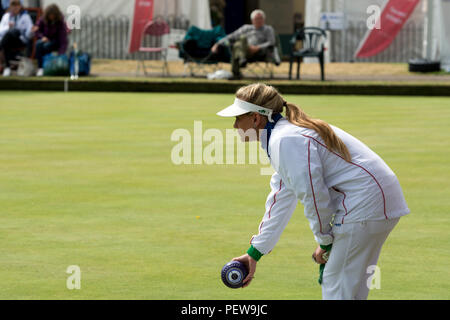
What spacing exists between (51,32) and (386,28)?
324 inches

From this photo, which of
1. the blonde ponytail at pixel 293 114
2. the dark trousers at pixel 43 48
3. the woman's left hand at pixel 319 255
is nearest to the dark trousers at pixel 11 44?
the dark trousers at pixel 43 48

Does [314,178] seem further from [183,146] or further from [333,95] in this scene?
[333,95]

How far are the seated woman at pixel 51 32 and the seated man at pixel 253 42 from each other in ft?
9.90

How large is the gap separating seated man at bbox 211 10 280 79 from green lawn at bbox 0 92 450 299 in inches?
181

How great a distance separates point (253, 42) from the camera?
59.6 ft

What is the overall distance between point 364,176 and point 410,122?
9.51 m

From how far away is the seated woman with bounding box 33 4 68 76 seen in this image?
18.7 metres

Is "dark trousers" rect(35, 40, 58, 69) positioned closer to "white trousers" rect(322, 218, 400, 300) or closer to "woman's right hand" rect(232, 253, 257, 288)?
"woman's right hand" rect(232, 253, 257, 288)

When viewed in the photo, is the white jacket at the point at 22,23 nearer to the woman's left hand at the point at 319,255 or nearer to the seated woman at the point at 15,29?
the seated woman at the point at 15,29

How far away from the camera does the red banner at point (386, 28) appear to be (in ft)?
72.9

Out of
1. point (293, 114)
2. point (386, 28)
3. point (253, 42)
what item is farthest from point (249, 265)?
point (386, 28)

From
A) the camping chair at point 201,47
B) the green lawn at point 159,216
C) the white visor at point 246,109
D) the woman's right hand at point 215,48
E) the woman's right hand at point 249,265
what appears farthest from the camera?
the camping chair at point 201,47

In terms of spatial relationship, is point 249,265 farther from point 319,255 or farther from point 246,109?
point 246,109
